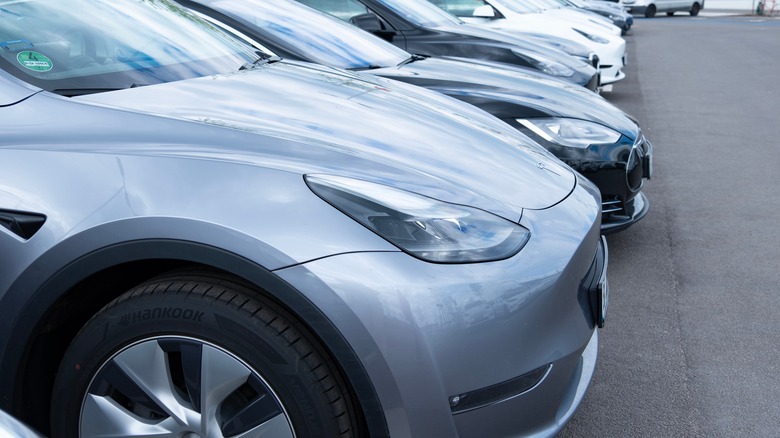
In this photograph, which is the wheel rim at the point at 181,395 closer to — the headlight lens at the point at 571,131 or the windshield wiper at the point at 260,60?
the windshield wiper at the point at 260,60

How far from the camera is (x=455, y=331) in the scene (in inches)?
78.3

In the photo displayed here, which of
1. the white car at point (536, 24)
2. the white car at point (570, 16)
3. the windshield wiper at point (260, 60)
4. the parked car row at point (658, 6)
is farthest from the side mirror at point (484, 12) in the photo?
the parked car row at point (658, 6)

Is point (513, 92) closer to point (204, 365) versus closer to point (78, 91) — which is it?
point (78, 91)

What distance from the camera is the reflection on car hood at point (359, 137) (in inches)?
88.7

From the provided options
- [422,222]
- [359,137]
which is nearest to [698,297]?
[359,137]

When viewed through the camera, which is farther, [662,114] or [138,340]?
[662,114]

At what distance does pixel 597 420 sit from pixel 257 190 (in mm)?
1561

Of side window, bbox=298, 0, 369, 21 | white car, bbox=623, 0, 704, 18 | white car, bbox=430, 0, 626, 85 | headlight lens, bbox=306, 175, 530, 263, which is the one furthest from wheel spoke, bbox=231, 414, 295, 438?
white car, bbox=623, 0, 704, 18

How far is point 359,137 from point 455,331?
2.49ft

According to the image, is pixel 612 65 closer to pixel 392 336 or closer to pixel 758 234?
pixel 758 234

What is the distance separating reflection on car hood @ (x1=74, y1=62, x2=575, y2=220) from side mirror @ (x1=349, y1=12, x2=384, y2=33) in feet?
10.6

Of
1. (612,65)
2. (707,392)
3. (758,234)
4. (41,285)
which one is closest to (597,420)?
(707,392)

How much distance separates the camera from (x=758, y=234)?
5.00 meters

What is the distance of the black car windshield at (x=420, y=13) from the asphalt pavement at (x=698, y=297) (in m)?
2.14
